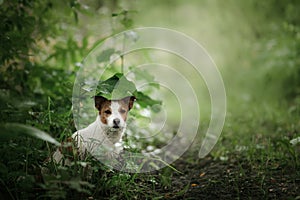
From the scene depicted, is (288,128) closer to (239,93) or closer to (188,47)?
(239,93)

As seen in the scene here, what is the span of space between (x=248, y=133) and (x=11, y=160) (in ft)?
7.86

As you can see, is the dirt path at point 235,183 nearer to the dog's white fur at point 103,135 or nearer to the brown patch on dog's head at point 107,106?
the dog's white fur at point 103,135

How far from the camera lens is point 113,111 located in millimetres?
2221

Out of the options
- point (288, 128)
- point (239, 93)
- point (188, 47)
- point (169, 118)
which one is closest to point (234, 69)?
point (239, 93)

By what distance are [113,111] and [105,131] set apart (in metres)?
0.15

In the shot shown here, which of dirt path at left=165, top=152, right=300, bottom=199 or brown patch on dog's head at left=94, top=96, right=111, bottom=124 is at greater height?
brown patch on dog's head at left=94, top=96, right=111, bottom=124

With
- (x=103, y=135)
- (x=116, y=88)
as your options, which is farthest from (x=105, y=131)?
(x=116, y=88)

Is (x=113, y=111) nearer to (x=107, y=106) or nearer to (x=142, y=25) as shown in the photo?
(x=107, y=106)

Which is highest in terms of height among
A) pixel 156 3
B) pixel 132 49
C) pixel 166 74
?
pixel 156 3

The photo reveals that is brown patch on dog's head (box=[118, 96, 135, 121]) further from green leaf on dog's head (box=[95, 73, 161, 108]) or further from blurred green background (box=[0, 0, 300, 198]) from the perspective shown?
blurred green background (box=[0, 0, 300, 198])

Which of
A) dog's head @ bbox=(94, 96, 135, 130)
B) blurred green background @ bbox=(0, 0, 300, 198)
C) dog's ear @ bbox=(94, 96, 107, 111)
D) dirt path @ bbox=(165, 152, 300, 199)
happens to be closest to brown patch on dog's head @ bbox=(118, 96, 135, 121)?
dog's head @ bbox=(94, 96, 135, 130)

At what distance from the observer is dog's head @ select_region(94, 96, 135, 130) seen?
2.19 m

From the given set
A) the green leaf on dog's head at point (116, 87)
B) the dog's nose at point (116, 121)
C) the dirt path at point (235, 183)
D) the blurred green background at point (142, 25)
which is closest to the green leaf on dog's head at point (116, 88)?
the green leaf on dog's head at point (116, 87)

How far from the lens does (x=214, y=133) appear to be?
3754 mm
